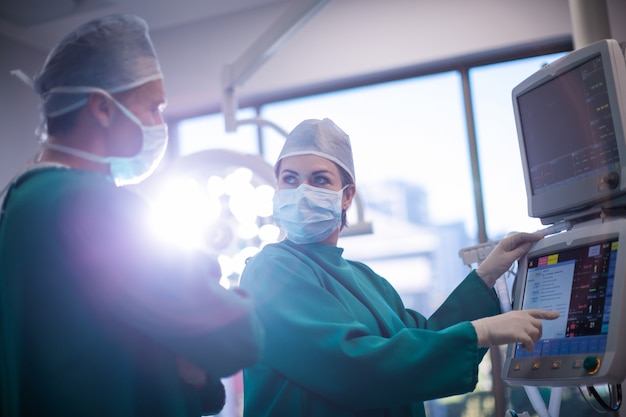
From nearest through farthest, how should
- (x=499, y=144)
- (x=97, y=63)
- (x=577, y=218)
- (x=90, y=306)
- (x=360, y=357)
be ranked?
(x=90, y=306)
(x=97, y=63)
(x=360, y=357)
(x=577, y=218)
(x=499, y=144)

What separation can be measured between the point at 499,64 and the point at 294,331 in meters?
2.83

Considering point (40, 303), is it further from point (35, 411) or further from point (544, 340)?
point (544, 340)

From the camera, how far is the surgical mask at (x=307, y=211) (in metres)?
1.64

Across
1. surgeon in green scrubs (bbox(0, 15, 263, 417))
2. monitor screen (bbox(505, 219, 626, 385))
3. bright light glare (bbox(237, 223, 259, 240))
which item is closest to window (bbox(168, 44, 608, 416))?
bright light glare (bbox(237, 223, 259, 240))

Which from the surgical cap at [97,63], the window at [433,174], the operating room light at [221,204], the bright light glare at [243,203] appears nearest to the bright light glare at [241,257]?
the operating room light at [221,204]

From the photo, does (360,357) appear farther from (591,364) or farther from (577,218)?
(577,218)

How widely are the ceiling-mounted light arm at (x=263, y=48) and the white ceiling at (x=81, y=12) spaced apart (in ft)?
4.29

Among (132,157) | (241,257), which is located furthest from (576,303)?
(241,257)

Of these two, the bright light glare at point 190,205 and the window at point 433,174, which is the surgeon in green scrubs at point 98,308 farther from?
the window at point 433,174

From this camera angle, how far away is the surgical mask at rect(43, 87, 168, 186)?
3.49 ft

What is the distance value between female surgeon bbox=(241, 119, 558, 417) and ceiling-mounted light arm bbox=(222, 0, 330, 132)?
26.3 inches

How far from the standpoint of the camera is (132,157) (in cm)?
110

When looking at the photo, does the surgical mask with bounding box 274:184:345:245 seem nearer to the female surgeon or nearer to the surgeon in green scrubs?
the female surgeon

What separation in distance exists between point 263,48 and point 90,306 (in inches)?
68.0
